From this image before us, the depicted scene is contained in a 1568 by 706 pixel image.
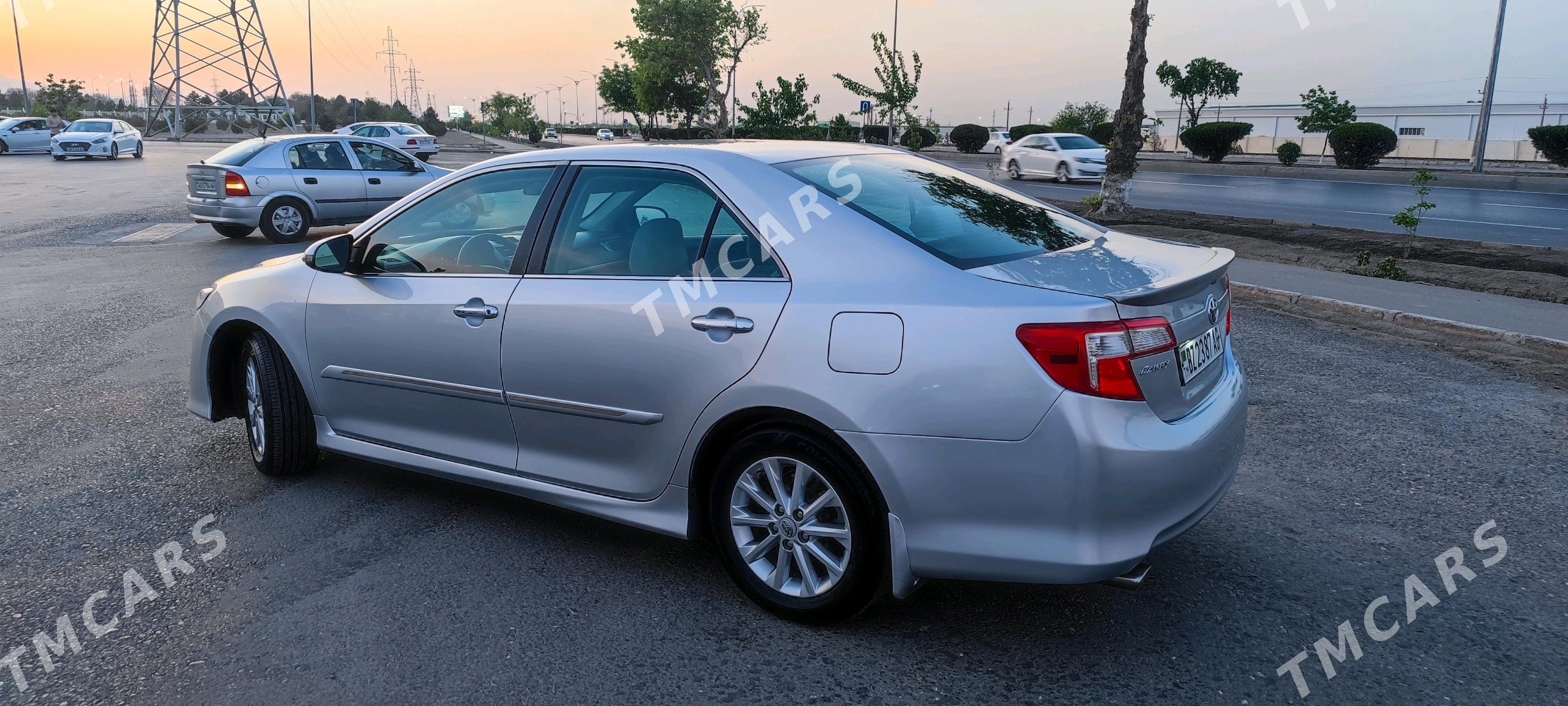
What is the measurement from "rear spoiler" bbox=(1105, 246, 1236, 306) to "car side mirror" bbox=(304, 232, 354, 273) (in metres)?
3.04

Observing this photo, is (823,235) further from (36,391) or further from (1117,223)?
(1117,223)

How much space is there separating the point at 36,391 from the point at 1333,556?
689 centimetres

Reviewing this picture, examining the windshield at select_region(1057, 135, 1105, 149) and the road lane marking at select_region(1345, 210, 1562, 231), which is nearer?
the road lane marking at select_region(1345, 210, 1562, 231)

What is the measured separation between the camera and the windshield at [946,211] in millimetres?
3197

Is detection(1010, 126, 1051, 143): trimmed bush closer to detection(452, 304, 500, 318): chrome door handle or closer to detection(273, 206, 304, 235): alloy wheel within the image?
detection(273, 206, 304, 235): alloy wheel

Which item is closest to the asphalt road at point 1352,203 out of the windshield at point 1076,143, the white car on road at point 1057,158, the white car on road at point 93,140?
the white car on road at point 1057,158

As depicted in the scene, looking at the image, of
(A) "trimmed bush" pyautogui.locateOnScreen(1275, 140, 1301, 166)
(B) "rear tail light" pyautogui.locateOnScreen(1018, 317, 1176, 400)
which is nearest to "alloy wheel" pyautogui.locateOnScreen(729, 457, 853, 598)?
(B) "rear tail light" pyautogui.locateOnScreen(1018, 317, 1176, 400)

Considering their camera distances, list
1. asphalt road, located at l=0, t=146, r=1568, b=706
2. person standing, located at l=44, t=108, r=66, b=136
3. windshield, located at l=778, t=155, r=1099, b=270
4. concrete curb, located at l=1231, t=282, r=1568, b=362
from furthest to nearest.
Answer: person standing, located at l=44, t=108, r=66, b=136 < concrete curb, located at l=1231, t=282, r=1568, b=362 < windshield, located at l=778, t=155, r=1099, b=270 < asphalt road, located at l=0, t=146, r=1568, b=706

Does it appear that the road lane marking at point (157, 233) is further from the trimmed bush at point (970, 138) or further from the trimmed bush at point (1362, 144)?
the trimmed bush at point (970, 138)

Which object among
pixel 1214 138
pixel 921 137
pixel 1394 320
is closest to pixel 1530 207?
pixel 1394 320

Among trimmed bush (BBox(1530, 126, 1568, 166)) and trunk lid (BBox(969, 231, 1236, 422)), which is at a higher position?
trimmed bush (BBox(1530, 126, 1568, 166))

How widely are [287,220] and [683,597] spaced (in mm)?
12829

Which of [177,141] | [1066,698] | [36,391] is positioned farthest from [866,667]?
[177,141]

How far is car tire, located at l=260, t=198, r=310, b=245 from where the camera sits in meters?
14.0
